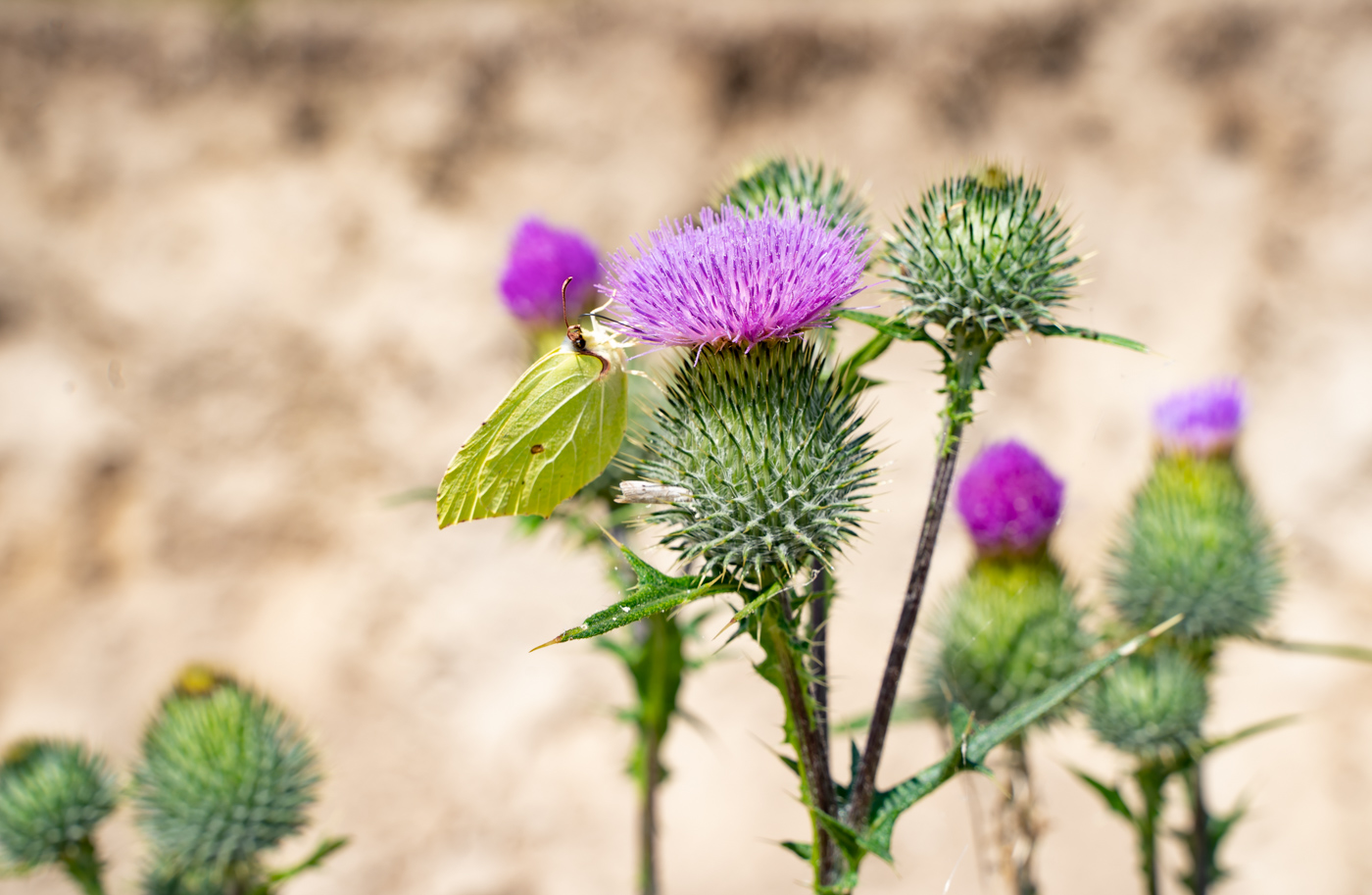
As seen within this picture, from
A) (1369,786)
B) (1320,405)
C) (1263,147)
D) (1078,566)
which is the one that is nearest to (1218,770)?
(1369,786)

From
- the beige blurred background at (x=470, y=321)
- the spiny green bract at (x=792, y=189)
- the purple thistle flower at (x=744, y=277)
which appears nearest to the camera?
the purple thistle flower at (x=744, y=277)

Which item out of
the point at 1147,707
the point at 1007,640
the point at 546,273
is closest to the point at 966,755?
the point at 1007,640

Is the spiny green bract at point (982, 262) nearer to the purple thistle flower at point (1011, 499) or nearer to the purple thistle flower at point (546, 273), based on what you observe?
the purple thistle flower at point (1011, 499)

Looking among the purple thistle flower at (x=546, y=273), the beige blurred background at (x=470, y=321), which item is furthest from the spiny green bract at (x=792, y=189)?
the beige blurred background at (x=470, y=321)

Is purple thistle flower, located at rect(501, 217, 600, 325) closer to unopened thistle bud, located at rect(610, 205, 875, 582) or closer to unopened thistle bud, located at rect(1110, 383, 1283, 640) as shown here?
unopened thistle bud, located at rect(610, 205, 875, 582)

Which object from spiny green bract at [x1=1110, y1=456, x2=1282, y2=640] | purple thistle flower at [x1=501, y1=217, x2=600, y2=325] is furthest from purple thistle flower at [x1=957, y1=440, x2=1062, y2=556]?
purple thistle flower at [x1=501, y1=217, x2=600, y2=325]

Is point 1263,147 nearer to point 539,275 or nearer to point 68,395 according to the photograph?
point 539,275
